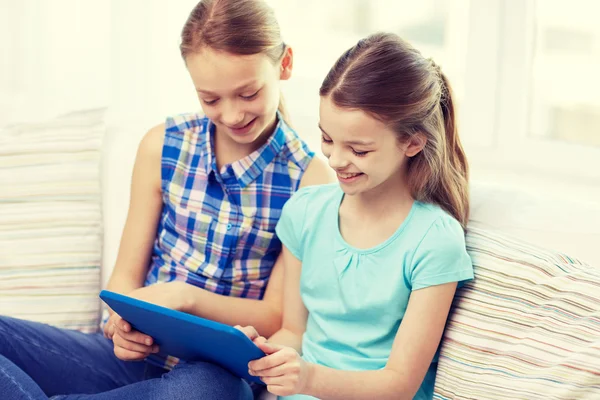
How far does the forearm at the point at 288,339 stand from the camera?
1.52 metres

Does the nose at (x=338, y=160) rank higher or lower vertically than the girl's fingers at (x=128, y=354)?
higher

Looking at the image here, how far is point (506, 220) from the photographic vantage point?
4.87 ft

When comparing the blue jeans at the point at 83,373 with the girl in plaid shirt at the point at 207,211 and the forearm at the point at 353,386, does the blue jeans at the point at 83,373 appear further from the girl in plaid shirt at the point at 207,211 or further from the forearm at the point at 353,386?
the forearm at the point at 353,386

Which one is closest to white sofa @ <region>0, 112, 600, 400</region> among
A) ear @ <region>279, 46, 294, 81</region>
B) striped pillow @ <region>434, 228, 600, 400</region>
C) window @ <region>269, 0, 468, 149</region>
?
striped pillow @ <region>434, 228, 600, 400</region>

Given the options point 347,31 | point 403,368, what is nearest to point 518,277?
point 403,368

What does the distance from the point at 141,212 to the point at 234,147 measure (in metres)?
0.24

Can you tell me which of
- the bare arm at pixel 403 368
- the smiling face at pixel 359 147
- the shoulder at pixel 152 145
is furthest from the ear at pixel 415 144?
the shoulder at pixel 152 145

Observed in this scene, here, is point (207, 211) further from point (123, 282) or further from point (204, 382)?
point (204, 382)

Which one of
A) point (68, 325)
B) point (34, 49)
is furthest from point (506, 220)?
point (34, 49)

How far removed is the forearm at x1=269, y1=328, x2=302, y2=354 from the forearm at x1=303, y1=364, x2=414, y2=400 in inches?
8.6

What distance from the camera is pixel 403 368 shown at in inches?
51.3

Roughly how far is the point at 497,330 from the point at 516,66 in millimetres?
1022

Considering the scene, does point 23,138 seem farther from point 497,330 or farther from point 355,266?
point 497,330

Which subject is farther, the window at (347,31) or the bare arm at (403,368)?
the window at (347,31)
